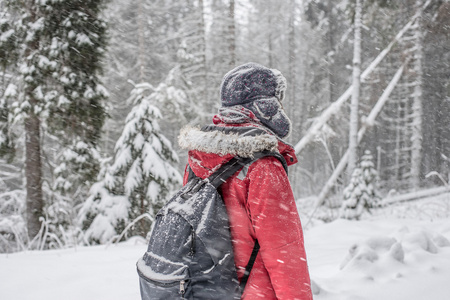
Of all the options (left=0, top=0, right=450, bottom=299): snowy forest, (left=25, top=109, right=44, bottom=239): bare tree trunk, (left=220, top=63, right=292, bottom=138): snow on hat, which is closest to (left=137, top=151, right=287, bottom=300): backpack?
(left=220, top=63, right=292, bottom=138): snow on hat

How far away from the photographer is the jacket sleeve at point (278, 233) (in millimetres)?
1339

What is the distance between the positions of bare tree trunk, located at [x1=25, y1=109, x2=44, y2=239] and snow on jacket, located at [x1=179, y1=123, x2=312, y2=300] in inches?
300

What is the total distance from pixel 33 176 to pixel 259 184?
795 centimetres

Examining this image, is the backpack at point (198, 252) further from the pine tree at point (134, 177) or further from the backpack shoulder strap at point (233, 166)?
the pine tree at point (134, 177)

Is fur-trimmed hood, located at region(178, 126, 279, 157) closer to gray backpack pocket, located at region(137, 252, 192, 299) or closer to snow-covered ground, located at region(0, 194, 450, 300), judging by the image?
gray backpack pocket, located at region(137, 252, 192, 299)

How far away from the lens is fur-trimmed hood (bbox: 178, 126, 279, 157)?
1416 millimetres

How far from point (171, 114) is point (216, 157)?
15048 mm

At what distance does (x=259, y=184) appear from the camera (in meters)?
1.40

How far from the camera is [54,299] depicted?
2826mm

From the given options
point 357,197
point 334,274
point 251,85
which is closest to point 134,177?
point 334,274

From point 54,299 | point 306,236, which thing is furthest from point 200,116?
point 54,299

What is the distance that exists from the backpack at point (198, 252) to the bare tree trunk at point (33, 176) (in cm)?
745

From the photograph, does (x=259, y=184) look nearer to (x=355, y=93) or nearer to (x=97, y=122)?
(x=97, y=122)

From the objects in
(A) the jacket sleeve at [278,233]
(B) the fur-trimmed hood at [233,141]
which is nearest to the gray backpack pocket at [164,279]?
(A) the jacket sleeve at [278,233]
